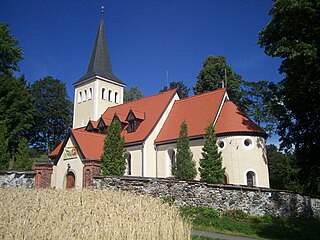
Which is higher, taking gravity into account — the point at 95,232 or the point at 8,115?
the point at 8,115

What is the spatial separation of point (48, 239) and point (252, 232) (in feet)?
27.4

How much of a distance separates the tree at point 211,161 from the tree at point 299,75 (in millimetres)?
4813

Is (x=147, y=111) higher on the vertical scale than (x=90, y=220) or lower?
higher

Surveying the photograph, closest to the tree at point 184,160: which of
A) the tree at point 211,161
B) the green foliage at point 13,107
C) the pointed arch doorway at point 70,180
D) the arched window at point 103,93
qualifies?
the tree at point 211,161

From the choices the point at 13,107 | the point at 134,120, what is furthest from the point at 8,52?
the point at 134,120

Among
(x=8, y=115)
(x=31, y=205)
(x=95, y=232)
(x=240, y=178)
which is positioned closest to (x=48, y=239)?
(x=95, y=232)

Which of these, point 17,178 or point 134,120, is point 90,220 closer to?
point 17,178

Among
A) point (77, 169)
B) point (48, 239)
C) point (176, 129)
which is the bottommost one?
point (48, 239)

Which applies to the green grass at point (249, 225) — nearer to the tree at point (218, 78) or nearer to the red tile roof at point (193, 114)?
the red tile roof at point (193, 114)

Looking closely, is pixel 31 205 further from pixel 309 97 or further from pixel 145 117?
pixel 145 117

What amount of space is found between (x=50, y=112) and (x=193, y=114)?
3321 cm

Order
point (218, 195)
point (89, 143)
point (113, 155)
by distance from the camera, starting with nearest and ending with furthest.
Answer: point (218, 195) → point (113, 155) → point (89, 143)

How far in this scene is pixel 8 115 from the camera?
3331cm

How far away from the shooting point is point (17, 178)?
66.8 ft
